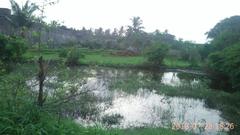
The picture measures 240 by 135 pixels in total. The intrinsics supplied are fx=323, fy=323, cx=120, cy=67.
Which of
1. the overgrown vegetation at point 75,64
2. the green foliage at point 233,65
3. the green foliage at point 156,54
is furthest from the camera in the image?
the green foliage at point 156,54

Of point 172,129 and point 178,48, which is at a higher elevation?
point 178,48

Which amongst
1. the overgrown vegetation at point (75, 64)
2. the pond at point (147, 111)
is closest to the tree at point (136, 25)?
the overgrown vegetation at point (75, 64)

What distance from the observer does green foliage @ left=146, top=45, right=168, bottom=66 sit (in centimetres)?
3441

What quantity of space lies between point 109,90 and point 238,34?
682 inches

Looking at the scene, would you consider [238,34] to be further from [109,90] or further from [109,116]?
[109,116]

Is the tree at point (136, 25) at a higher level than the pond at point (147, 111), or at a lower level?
higher

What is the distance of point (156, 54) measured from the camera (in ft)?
112

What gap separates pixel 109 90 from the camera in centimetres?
1762

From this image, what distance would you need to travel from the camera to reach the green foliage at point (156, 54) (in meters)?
34.4

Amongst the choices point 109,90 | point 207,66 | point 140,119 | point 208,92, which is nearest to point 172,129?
point 140,119
